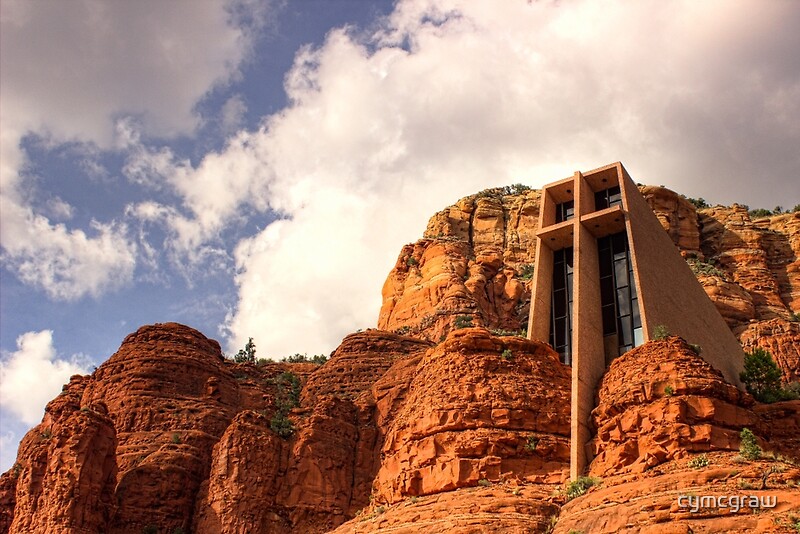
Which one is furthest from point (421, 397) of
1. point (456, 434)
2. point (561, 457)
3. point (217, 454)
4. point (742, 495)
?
point (742, 495)

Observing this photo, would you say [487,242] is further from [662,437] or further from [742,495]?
[742,495]

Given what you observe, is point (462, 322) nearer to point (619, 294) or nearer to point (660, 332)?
point (619, 294)

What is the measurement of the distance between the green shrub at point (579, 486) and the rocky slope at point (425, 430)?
27 cm

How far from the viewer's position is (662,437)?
2964 cm

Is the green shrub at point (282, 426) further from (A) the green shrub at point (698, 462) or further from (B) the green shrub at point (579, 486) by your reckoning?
(A) the green shrub at point (698, 462)

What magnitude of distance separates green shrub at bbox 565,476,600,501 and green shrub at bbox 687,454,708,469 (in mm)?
3133

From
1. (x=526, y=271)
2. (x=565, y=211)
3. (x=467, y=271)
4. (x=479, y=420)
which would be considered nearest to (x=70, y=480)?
(x=479, y=420)

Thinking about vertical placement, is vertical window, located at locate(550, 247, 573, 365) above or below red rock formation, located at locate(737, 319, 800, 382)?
below

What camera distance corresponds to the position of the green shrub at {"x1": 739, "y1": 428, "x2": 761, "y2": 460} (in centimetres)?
2772

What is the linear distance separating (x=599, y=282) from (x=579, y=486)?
1347cm

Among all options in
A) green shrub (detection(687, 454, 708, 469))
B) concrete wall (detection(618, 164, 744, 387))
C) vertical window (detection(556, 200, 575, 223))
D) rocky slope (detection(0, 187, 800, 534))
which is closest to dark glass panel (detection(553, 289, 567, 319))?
vertical window (detection(556, 200, 575, 223))

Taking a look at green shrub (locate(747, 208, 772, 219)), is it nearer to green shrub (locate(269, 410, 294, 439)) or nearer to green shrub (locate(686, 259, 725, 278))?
green shrub (locate(686, 259, 725, 278))

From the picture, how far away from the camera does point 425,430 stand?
34.2 meters

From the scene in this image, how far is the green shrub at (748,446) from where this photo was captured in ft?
90.9
